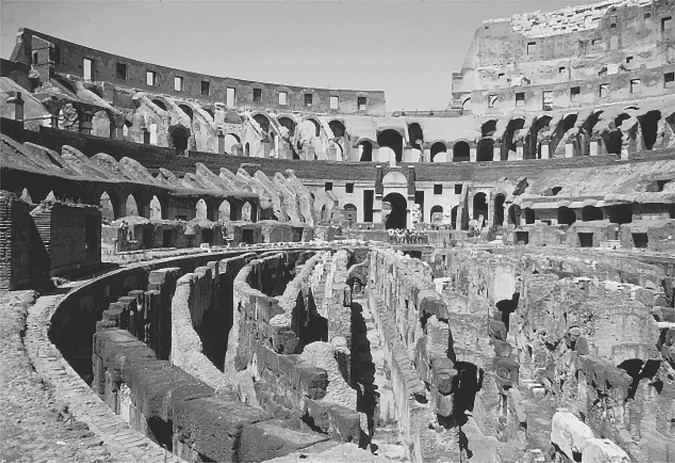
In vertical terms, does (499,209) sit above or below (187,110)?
below

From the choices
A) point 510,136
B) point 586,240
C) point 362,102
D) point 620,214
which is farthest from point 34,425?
point 362,102

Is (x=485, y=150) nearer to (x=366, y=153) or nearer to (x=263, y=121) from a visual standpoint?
(x=366, y=153)

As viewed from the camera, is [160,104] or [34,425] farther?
[160,104]

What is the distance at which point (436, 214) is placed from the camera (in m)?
51.4

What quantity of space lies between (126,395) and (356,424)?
9.59ft

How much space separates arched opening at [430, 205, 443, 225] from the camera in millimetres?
50562

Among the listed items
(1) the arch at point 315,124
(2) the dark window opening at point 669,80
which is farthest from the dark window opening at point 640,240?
(1) the arch at point 315,124

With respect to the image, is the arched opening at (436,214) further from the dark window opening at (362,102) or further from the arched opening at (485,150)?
the dark window opening at (362,102)

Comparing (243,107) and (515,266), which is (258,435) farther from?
(243,107)

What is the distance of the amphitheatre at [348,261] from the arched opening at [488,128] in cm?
18

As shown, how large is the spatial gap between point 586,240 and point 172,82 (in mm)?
36055

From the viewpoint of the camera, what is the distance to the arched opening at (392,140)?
2292 inches

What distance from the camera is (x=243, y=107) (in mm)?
56188

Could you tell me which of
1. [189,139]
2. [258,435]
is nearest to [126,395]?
[258,435]
